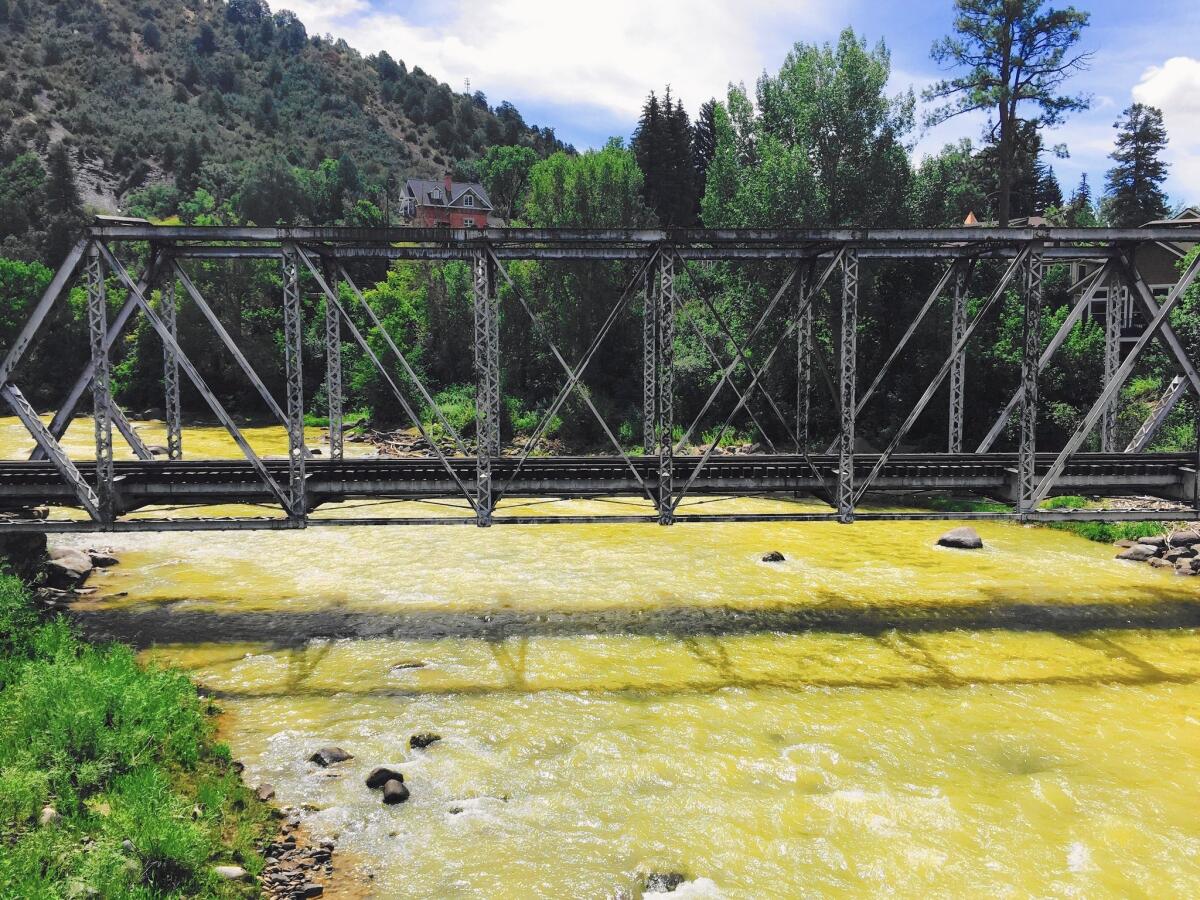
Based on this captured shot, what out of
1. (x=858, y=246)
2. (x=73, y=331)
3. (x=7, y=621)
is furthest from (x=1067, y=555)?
(x=73, y=331)

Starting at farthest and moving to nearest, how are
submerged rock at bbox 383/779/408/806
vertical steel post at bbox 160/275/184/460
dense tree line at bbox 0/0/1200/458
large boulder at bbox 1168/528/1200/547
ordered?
dense tree line at bbox 0/0/1200/458, large boulder at bbox 1168/528/1200/547, vertical steel post at bbox 160/275/184/460, submerged rock at bbox 383/779/408/806

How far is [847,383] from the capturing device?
62.1 ft

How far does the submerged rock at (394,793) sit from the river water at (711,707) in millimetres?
168

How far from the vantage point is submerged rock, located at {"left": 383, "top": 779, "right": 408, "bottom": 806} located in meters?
12.0

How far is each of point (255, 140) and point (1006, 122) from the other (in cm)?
16283

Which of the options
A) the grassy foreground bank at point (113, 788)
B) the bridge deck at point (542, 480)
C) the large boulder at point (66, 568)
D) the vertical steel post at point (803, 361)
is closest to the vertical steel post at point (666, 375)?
the bridge deck at point (542, 480)

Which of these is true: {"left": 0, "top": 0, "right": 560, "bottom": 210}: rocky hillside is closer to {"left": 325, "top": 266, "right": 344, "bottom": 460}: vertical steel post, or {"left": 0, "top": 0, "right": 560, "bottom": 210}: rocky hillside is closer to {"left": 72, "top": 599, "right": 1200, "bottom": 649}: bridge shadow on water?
{"left": 325, "top": 266, "right": 344, "bottom": 460}: vertical steel post

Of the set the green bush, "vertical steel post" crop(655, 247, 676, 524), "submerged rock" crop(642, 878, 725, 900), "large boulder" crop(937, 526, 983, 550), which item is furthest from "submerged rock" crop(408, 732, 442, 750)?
the green bush

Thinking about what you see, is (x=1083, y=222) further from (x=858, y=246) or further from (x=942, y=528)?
(x=858, y=246)

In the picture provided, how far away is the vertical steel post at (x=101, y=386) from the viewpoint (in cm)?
1753

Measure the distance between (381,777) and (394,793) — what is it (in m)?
0.54

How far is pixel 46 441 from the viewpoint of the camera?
696 inches

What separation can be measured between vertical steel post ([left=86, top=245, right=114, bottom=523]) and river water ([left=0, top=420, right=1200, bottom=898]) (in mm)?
3392

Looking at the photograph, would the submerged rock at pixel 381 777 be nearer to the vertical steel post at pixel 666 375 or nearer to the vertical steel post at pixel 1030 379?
the vertical steel post at pixel 666 375
